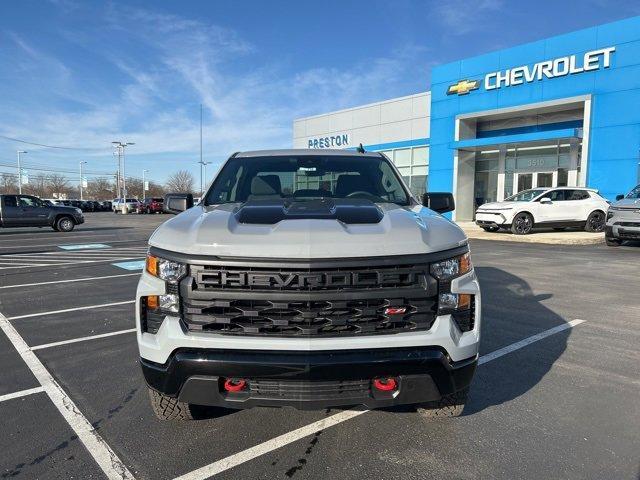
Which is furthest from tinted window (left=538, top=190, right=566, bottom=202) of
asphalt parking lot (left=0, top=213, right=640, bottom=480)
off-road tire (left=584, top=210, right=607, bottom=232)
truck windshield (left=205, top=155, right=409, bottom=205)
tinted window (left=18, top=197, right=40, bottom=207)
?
tinted window (left=18, top=197, right=40, bottom=207)

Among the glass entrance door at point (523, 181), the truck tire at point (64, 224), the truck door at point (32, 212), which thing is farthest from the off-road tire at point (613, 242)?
the truck door at point (32, 212)

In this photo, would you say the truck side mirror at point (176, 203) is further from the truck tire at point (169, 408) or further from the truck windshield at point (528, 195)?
the truck windshield at point (528, 195)

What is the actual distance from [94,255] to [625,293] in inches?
473

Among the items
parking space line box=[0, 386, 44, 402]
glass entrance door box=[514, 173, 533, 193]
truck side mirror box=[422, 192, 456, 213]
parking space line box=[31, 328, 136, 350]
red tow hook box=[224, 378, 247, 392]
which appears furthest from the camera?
glass entrance door box=[514, 173, 533, 193]

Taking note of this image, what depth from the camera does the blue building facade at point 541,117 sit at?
18844 millimetres

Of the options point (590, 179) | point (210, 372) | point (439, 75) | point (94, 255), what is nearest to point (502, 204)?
point (590, 179)

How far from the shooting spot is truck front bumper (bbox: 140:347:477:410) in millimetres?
2314

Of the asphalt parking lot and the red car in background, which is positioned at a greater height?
the red car in background

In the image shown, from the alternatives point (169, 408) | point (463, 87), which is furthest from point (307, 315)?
point (463, 87)

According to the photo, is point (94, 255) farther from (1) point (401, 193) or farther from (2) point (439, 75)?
(2) point (439, 75)

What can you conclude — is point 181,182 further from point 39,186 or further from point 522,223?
point 522,223

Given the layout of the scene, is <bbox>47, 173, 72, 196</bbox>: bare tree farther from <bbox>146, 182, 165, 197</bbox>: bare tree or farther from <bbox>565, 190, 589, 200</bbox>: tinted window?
<bbox>565, 190, 589, 200</bbox>: tinted window

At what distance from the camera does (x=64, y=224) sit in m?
21.8

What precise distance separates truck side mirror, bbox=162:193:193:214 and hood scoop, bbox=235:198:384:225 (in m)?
0.89
